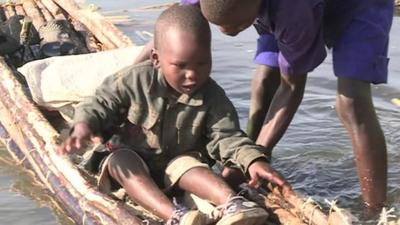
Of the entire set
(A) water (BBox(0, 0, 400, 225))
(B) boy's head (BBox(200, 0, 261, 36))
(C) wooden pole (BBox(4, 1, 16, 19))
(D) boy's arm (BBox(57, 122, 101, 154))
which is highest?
(B) boy's head (BBox(200, 0, 261, 36))

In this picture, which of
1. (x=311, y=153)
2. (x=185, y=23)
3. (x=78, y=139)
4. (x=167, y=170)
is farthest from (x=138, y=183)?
(x=311, y=153)

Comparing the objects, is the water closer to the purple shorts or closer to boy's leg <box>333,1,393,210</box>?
boy's leg <box>333,1,393,210</box>

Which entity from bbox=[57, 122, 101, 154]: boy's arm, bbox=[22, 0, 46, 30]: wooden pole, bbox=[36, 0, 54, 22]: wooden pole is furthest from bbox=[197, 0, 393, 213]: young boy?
bbox=[36, 0, 54, 22]: wooden pole

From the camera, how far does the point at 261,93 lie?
13.3 feet

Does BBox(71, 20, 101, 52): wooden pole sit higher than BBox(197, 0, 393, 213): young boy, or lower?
lower

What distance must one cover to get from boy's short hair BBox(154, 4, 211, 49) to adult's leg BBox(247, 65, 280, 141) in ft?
2.58

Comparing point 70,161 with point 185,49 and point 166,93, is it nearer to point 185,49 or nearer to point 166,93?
point 166,93

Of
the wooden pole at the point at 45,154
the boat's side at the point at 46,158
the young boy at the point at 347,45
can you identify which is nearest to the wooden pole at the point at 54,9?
the boat's side at the point at 46,158

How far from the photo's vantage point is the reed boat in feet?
9.94

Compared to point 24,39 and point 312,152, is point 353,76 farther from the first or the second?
point 24,39

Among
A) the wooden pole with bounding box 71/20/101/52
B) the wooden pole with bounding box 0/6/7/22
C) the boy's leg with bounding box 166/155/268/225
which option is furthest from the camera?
the wooden pole with bounding box 0/6/7/22

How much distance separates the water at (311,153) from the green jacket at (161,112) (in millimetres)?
664

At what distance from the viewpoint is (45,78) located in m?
4.09

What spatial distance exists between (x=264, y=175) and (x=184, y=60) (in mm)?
535
